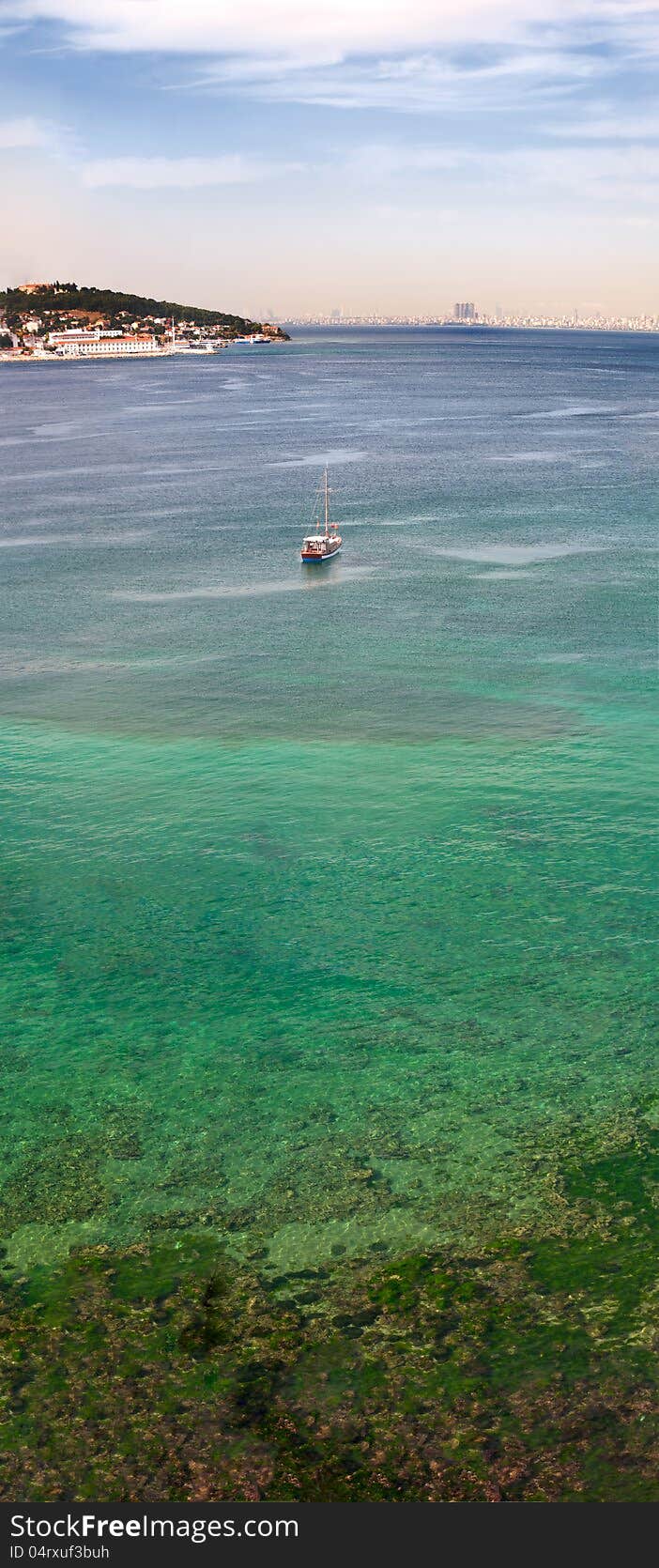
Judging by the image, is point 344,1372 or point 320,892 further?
point 320,892

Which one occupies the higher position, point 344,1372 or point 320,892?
point 320,892

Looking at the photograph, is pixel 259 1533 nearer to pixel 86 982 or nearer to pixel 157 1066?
pixel 157 1066

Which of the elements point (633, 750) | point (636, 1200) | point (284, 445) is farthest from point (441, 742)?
point (284, 445)

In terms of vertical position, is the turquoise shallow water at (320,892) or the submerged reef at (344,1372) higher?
the turquoise shallow water at (320,892)

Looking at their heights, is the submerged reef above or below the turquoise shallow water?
below

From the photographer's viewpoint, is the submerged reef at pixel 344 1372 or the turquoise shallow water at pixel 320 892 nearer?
the submerged reef at pixel 344 1372
